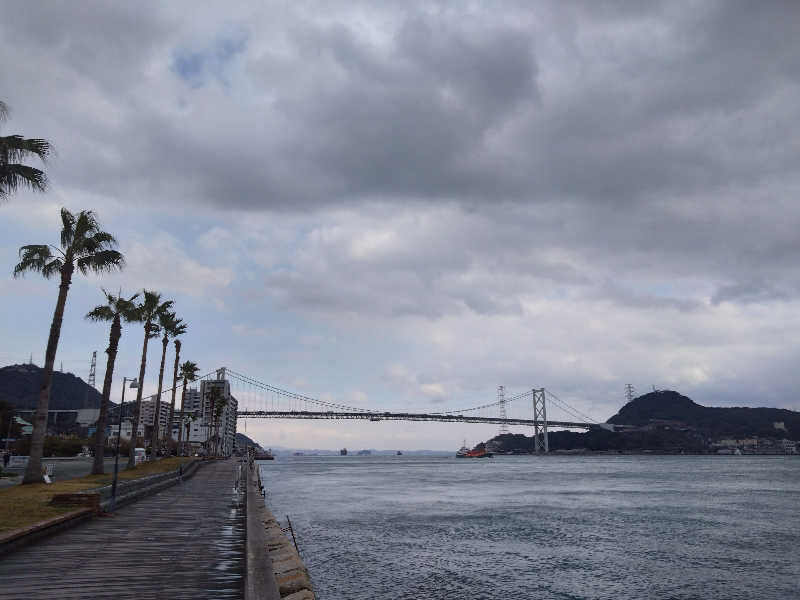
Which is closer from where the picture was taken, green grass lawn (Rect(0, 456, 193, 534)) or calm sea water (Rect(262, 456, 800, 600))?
green grass lawn (Rect(0, 456, 193, 534))

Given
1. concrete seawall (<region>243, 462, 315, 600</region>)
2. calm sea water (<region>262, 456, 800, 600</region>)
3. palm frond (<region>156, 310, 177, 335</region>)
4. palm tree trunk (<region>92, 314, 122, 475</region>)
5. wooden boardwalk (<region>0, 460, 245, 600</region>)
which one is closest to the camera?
concrete seawall (<region>243, 462, 315, 600</region>)

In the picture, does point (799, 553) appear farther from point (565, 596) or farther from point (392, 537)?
point (392, 537)

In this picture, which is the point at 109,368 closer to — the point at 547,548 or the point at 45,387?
the point at 45,387

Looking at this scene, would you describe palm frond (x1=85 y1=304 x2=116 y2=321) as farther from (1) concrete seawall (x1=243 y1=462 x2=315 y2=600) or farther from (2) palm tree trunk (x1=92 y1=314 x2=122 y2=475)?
(1) concrete seawall (x1=243 y1=462 x2=315 y2=600)

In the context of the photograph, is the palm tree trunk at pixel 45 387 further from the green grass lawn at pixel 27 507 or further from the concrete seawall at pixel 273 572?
the concrete seawall at pixel 273 572

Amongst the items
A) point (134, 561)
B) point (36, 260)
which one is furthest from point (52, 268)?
point (134, 561)

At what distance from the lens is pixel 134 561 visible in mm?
12906

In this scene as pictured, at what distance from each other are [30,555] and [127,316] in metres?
34.9

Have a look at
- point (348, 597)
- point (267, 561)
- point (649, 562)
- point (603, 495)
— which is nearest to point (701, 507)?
point (603, 495)

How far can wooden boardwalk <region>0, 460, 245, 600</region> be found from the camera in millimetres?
10523

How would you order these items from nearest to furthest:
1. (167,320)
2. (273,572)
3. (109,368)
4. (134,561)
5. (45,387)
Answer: (273,572)
(134,561)
(45,387)
(109,368)
(167,320)

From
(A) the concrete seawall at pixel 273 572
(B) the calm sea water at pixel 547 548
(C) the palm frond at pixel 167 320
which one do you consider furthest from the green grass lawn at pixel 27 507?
(C) the palm frond at pixel 167 320

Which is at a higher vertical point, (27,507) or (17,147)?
(17,147)

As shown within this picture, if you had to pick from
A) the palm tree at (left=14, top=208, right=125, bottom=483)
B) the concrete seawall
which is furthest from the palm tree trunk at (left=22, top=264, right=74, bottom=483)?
the concrete seawall
